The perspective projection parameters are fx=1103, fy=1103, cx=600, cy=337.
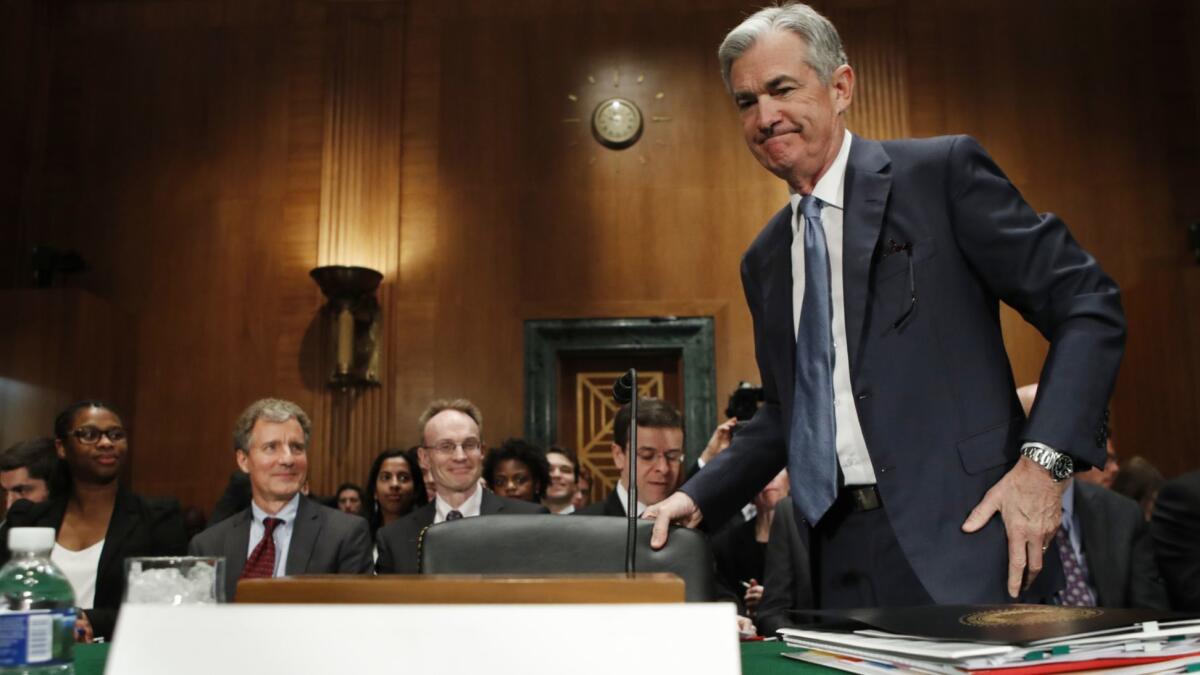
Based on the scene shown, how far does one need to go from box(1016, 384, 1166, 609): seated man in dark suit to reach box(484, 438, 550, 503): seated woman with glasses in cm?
249

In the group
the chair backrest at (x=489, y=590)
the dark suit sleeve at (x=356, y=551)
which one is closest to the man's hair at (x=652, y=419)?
the dark suit sleeve at (x=356, y=551)

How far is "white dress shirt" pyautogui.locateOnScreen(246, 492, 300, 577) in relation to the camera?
3736 millimetres

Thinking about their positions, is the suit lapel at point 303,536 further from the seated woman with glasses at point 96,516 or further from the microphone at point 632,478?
Answer: the microphone at point 632,478

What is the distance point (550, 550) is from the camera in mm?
1519

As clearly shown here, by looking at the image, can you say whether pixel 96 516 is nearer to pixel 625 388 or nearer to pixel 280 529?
pixel 280 529

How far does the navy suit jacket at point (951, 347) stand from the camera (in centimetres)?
156

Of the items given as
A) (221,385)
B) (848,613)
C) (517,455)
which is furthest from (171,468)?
(848,613)

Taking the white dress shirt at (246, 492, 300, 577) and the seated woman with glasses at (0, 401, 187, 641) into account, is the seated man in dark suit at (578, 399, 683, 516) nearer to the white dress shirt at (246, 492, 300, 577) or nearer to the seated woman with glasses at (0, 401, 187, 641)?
the white dress shirt at (246, 492, 300, 577)

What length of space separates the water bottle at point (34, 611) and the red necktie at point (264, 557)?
7.87ft

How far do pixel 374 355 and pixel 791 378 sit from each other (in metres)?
5.95

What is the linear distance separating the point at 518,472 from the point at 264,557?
6.12 feet

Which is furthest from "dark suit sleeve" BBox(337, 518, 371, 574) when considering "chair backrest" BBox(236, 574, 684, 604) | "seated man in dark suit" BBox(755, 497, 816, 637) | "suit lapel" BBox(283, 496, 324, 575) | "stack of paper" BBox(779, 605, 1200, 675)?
"chair backrest" BBox(236, 574, 684, 604)

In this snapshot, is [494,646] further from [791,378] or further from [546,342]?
[546,342]

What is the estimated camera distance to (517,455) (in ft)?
17.9
